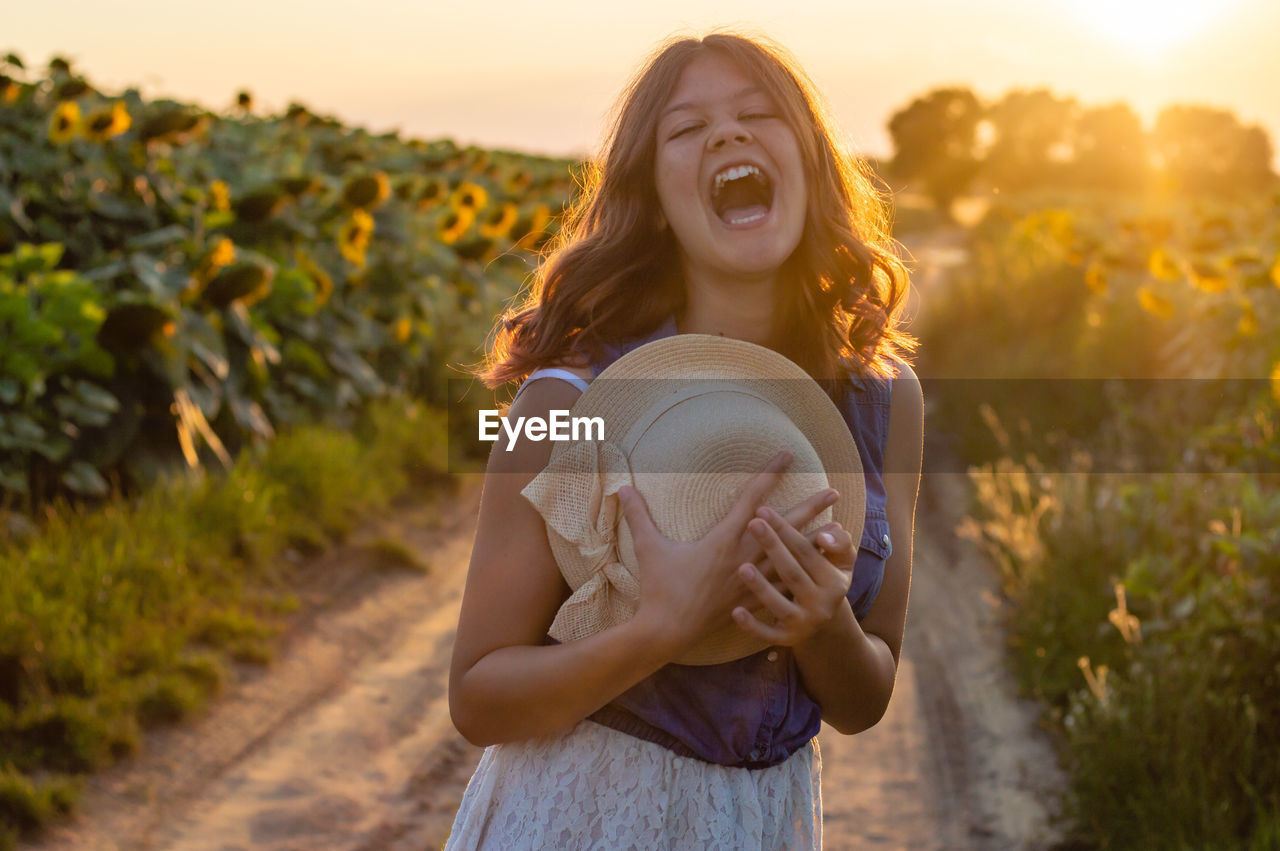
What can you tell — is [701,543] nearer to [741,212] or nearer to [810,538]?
[810,538]

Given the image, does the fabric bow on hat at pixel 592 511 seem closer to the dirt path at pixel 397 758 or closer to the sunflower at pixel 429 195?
the dirt path at pixel 397 758

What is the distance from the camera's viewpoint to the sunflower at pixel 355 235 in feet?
23.0

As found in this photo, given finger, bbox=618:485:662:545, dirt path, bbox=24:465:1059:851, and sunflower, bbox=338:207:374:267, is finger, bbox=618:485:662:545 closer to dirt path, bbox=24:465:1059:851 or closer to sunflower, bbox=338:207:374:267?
dirt path, bbox=24:465:1059:851

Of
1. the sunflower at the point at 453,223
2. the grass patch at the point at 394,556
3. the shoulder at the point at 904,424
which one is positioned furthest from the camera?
the sunflower at the point at 453,223

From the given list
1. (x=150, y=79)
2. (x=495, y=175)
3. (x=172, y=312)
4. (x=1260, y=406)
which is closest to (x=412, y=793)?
(x=172, y=312)

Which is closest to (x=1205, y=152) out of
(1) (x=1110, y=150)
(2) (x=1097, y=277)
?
(1) (x=1110, y=150)

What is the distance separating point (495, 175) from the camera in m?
12.0

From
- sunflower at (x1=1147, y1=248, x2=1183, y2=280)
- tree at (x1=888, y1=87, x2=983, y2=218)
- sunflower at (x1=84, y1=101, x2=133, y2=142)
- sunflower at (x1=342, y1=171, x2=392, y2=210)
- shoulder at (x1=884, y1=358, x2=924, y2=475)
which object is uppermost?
tree at (x1=888, y1=87, x2=983, y2=218)

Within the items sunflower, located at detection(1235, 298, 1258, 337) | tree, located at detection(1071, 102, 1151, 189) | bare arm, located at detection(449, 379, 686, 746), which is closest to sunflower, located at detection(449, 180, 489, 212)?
sunflower, located at detection(1235, 298, 1258, 337)

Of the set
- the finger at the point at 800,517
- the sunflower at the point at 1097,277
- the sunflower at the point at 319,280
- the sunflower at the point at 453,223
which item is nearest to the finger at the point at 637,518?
the finger at the point at 800,517

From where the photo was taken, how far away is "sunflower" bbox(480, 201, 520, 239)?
852 cm

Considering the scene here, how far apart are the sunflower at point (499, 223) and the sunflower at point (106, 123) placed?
117 inches

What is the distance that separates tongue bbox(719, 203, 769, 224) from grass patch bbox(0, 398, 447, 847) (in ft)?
9.07

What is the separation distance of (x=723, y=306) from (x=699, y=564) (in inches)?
19.5
